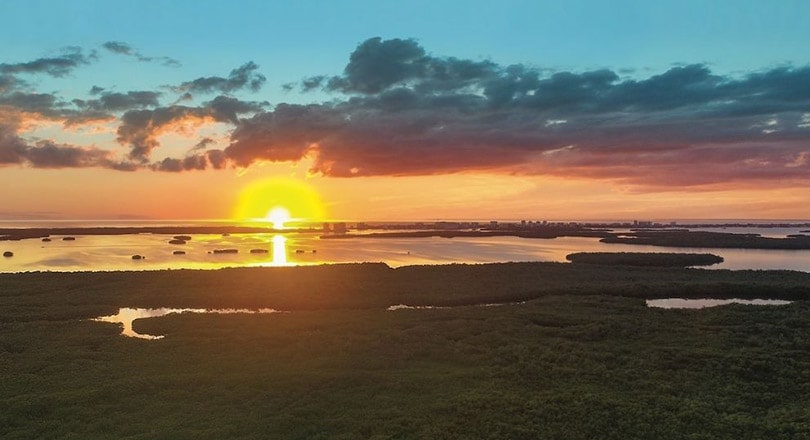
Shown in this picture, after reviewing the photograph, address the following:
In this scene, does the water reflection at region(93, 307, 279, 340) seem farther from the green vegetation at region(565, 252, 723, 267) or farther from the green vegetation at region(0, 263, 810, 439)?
the green vegetation at region(565, 252, 723, 267)

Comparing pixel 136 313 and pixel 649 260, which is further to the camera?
pixel 649 260

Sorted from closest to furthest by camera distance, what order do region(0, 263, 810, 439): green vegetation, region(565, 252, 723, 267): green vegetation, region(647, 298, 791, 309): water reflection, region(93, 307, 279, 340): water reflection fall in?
region(0, 263, 810, 439): green vegetation → region(93, 307, 279, 340): water reflection → region(647, 298, 791, 309): water reflection → region(565, 252, 723, 267): green vegetation

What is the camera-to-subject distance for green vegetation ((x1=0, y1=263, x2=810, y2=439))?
53.7 feet

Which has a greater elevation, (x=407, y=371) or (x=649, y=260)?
(x=649, y=260)

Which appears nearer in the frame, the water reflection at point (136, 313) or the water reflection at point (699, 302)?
the water reflection at point (136, 313)

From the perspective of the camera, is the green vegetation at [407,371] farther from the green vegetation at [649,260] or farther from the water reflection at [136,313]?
the green vegetation at [649,260]

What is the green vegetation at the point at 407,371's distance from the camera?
53.7ft

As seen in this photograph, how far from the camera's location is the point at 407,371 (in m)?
21.5

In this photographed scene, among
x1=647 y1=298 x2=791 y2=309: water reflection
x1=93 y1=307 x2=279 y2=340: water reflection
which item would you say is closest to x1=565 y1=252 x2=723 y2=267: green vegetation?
x1=647 y1=298 x2=791 y2=309: water reflection

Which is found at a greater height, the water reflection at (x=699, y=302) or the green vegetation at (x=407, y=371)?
the green vegetation at (x=407, y=371)

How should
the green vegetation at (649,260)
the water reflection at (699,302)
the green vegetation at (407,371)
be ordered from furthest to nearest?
the green vegetation at (649,260) → the water reflection at (699,302) → the green vegetation at (407,371)

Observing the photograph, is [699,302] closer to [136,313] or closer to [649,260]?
[649,260]

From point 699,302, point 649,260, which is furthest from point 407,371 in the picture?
point 649,260

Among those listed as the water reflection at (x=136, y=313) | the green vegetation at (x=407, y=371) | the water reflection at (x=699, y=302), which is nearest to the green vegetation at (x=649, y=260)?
the water reflection at (x=699, y=302)
